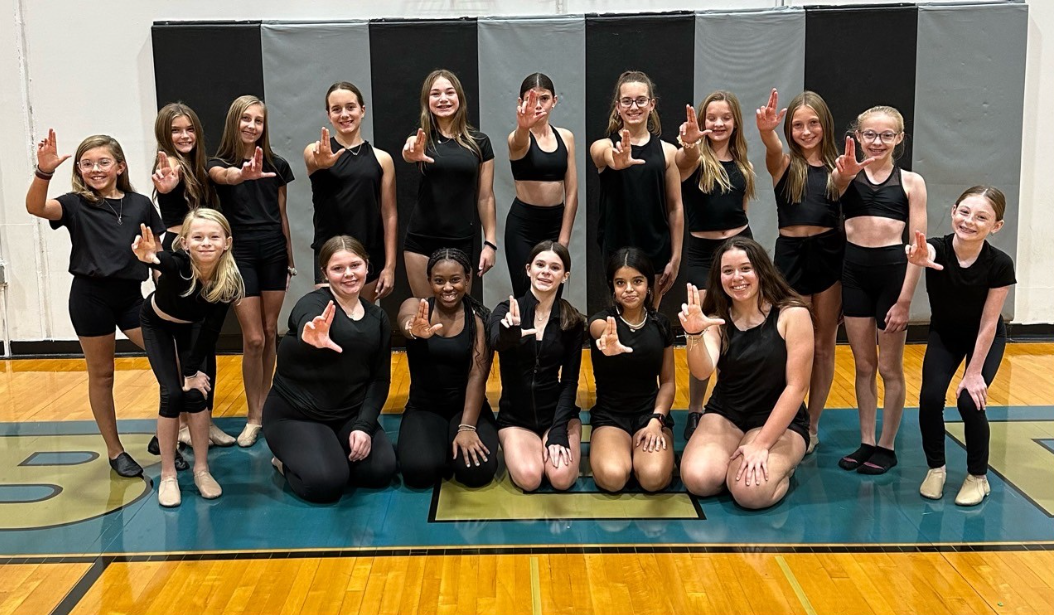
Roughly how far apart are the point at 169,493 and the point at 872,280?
10.7 ft

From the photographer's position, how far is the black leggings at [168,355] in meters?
4.11

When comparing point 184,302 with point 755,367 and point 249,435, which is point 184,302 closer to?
point 249,435

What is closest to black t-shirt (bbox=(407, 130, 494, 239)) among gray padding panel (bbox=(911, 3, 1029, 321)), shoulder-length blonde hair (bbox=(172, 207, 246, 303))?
shoulder-length blonde hair (bbox=(172, 207, 246, 303))

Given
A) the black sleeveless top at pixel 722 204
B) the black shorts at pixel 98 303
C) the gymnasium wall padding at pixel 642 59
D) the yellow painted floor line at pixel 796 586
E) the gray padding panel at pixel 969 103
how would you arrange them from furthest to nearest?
the gymnasium wall padding at pixel 642 59 → the gray padding panel at pixel 969 103 → the black sleeveless top at pixel 722 204 → the black shorts at pixel 98 303 → the yellow painted floor line at pixel 796 586

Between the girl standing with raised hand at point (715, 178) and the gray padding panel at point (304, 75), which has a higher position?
the gray padding panel at point (304, 75)

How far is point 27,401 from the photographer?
586 centimetres

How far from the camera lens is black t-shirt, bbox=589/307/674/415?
4.32 meters

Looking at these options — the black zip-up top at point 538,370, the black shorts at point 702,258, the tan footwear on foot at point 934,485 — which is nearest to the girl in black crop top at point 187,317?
the black zip-up top at point 538,370

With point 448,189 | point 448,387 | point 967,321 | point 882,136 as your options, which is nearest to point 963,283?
point 967,321

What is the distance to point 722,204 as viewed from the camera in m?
4.68

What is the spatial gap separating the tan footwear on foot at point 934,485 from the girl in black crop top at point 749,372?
542 millimetres

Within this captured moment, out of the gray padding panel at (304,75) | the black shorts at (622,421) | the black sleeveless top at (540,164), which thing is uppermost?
the gray padding panel at (304,75)

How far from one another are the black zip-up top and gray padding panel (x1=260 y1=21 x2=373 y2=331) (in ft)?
9.31

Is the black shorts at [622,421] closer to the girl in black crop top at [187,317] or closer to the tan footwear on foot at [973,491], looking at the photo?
the tan footwear on foot at [973,491]
